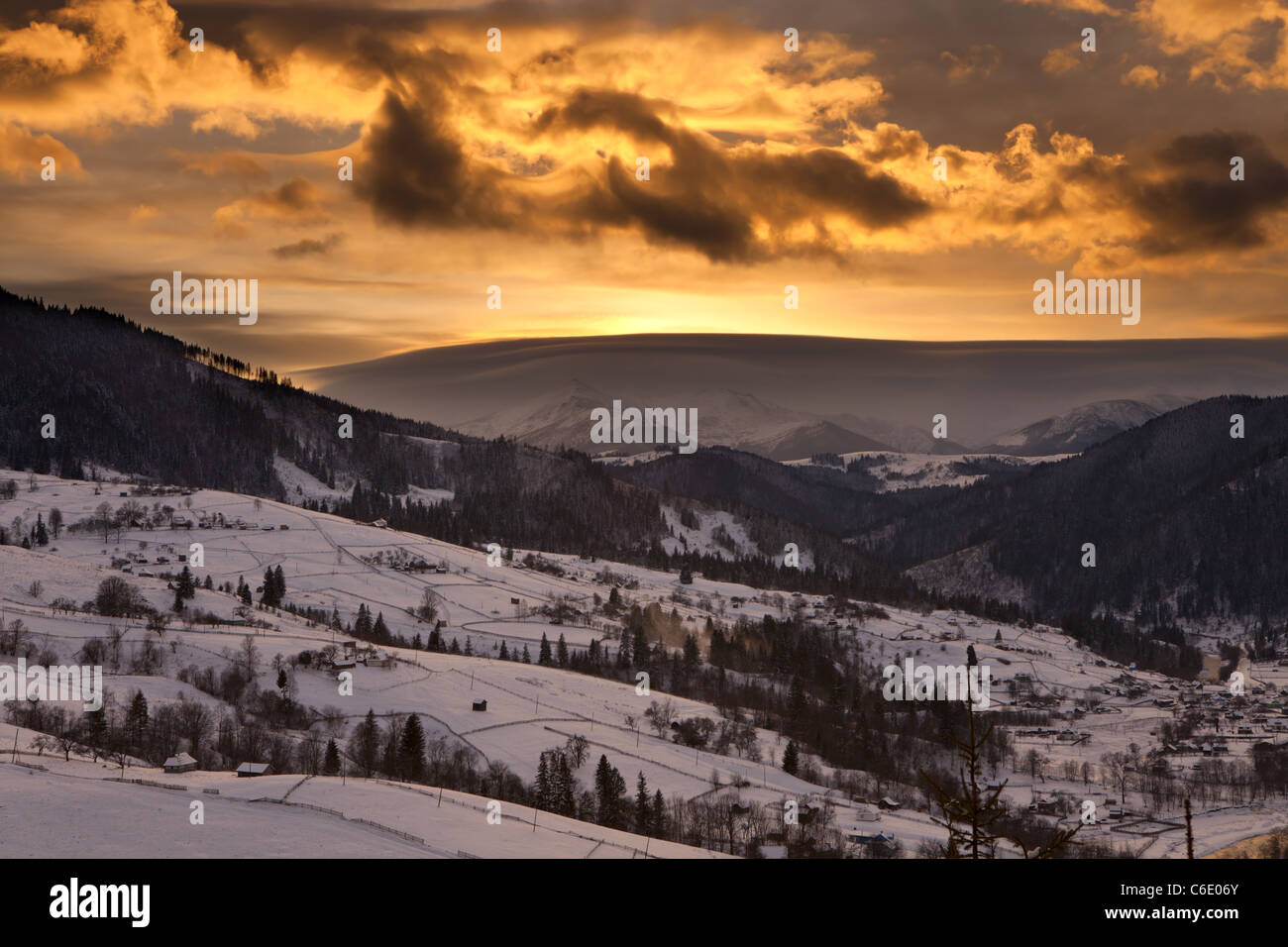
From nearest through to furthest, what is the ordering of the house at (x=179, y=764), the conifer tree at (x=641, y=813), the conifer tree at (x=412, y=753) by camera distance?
1. the house at (x=179, y=764)
2. the conifer tree at (x=641, y=813)
3. the conifer tree at (x=412, y=753)

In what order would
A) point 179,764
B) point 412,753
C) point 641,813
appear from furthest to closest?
1. point 412,753
2. point 641,813
3. point 179,764

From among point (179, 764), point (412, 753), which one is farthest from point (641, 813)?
point (179, 764)

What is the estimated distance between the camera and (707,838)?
348ft

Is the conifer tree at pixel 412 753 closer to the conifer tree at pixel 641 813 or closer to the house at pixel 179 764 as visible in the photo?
the conifer tree at pixel 641 813

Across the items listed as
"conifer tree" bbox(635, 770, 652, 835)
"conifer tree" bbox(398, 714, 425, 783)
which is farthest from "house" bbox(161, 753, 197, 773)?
"conifer tree" bbox(635, 770, 652, 835)

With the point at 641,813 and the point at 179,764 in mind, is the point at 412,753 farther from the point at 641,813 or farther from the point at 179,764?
the point at 179,764

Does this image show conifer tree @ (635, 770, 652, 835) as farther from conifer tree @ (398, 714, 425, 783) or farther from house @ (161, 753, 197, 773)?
house @ (161, 753, 197, 773)

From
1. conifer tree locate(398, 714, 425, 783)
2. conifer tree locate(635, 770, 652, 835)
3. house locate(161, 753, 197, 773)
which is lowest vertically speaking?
conifer tree locate(635, 770, 652, 835)

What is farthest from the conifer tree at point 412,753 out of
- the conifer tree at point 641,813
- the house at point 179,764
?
the house at point 179,764

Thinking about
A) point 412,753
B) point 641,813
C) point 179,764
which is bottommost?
point 641,813
